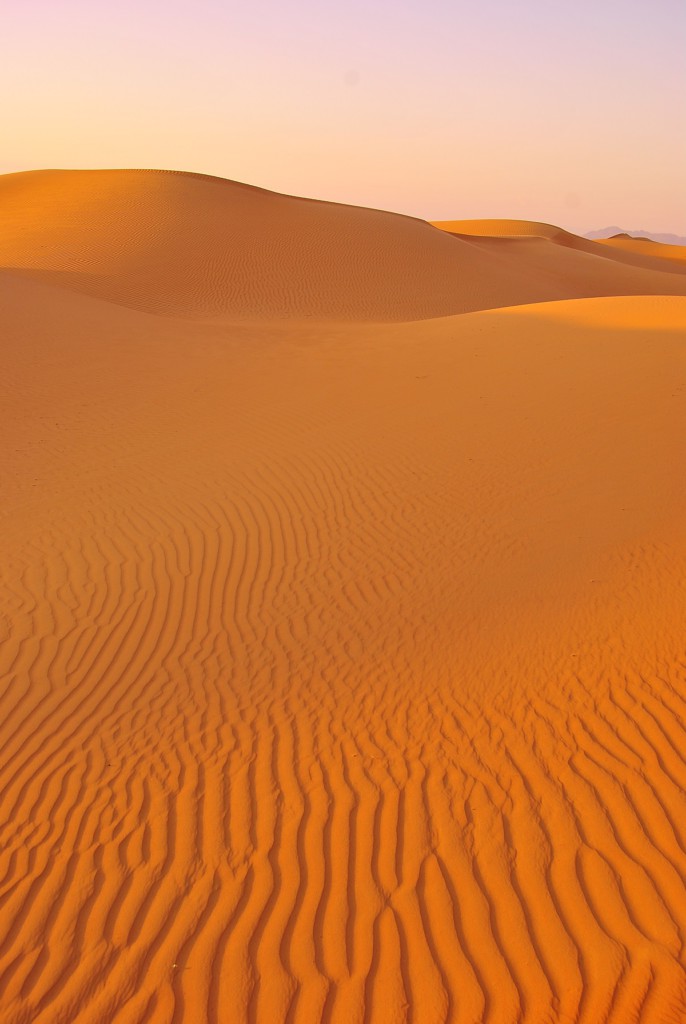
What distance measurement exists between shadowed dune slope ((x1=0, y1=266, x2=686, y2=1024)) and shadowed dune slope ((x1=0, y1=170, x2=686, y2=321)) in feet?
50.5

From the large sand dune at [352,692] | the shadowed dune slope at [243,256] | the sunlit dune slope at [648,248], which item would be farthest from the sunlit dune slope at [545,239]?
the large sand dune at [352,692]

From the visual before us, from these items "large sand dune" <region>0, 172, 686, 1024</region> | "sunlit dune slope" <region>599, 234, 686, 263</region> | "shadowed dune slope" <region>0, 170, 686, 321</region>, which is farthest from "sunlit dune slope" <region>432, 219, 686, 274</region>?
"large sand dune" <region>0, 172, 686, 1024</region>

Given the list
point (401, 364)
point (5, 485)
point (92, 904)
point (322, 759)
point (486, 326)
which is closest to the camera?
point (92, 904)

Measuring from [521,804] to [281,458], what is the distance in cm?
675

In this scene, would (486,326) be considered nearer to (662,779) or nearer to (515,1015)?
(662,779)

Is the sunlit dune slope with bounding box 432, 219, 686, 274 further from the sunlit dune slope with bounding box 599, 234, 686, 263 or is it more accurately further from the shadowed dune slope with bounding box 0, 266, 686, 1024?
the shadowed dune slope with bounding box 0, 266, 686, 1024

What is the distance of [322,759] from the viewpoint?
207 inches

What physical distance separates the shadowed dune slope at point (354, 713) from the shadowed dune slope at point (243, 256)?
1540 centimetres

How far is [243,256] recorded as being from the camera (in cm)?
3138

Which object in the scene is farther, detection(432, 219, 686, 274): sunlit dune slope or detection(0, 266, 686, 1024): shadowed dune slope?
detection(432, 219, 686, 274): sunlit dune slope

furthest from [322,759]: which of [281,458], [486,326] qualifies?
[486,326]

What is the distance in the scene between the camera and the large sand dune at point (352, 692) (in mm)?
3738

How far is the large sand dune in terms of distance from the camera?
3738mm

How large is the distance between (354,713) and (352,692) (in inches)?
9.5
